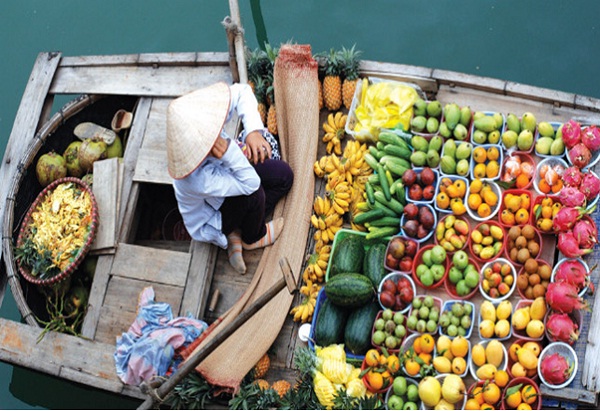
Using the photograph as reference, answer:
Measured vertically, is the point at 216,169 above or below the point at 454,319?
above

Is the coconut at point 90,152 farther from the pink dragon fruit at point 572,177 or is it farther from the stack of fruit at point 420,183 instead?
the pink dragon fruit at point 572,177

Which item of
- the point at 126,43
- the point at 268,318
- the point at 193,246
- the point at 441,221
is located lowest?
the point at 268,318

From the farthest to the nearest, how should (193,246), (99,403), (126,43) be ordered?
(126,43)
(99,403)
(193,246)

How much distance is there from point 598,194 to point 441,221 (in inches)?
35.7

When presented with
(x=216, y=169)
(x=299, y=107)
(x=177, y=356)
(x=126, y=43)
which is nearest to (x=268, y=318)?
(x=177, y=356)

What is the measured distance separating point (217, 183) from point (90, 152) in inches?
57.2

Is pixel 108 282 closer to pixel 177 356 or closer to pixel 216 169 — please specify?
pixel 177 356

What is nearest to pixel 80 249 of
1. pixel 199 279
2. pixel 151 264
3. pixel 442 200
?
pixel 151 264

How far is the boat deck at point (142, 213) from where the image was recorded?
15.8 feet

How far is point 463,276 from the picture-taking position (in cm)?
447

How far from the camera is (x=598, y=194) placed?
437cm

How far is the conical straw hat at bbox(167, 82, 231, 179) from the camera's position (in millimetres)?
4297

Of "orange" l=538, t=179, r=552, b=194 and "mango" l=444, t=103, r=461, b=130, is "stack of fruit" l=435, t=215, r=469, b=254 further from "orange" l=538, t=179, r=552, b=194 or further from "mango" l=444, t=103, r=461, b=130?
"mango" l=444, t=103, r=461, b=130

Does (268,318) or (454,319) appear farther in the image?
(268,318)
